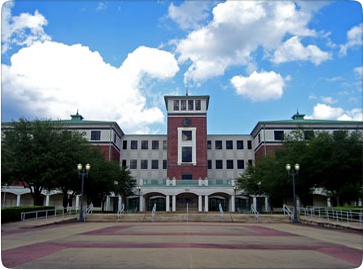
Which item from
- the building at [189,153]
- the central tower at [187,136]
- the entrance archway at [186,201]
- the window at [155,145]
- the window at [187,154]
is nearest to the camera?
the building at [189,153]

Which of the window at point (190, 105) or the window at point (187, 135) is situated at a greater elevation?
the window at point (190, 105)

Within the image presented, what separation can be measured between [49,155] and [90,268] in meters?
24.5

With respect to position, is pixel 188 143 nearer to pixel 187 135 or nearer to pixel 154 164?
pixel 187 135

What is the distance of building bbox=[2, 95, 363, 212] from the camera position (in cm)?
5125

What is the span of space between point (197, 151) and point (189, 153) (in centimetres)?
130

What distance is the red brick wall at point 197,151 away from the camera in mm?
55688

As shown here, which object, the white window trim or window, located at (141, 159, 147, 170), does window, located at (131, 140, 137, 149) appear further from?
the white window trim

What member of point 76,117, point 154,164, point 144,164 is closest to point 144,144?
point 144,164

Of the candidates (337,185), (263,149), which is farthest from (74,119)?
(337,185)

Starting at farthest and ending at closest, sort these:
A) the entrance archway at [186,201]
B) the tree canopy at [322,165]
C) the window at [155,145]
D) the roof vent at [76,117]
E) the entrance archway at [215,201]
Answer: the roof vent at [76,117] < the window at [155,145] < the entrance archway at [215,201] < the entrance archway at [186,201] < the tree canopy at [322,165]

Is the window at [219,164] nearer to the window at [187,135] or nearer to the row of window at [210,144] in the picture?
the row of window at [210,144]

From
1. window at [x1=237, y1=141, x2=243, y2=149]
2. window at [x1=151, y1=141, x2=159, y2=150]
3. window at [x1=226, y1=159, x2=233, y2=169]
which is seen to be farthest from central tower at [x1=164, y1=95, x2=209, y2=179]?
window at [x1=237, y1=141, x2=243, y2=149]

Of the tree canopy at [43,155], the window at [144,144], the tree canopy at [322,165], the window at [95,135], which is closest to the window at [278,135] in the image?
the tree canopy at [322,165]

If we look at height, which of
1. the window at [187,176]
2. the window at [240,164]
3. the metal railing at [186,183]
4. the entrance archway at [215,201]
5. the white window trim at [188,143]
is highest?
the white window trim at [188,143]
